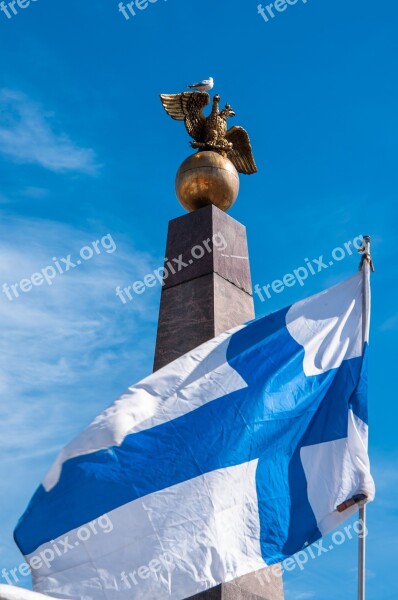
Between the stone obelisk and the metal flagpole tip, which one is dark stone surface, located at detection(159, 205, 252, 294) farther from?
the metal flagpole tip

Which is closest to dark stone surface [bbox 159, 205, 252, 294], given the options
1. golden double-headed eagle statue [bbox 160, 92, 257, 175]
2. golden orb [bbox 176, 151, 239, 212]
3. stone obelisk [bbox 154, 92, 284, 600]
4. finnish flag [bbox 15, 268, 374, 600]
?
stone obelisk [bbox 154, 92, 284, 600]

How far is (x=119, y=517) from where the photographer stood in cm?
677

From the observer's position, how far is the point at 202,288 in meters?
10.1

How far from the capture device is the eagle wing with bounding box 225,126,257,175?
11.5m

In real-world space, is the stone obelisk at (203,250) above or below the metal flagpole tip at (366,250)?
above

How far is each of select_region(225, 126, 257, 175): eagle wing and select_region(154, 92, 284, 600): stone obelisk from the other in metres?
0.05

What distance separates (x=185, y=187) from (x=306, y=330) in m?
3.15

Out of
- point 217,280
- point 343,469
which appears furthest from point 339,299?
point 217,280

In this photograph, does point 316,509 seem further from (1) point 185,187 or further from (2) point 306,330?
(1) point 185,187

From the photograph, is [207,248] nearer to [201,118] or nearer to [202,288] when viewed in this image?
[202,288]

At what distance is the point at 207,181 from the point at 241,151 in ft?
3.77

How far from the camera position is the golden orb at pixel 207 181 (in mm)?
10594

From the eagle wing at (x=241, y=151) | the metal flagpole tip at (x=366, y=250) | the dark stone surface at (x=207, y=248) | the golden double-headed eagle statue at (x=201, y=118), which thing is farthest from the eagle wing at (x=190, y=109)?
the metal flagpole tip at (x=366, y=250)

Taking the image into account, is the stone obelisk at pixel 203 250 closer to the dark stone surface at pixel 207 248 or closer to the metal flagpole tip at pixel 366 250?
the dark stone surface at pixel 207 248
